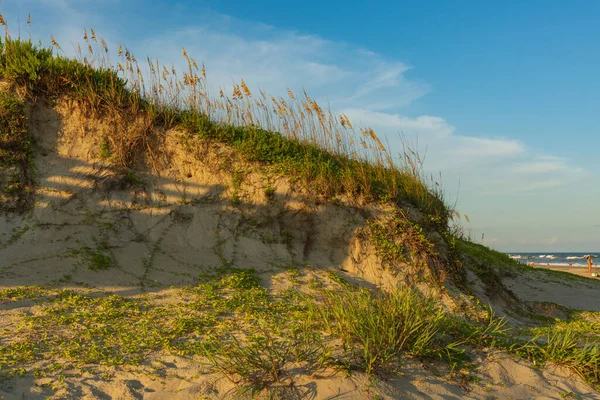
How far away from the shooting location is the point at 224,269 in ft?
21.1

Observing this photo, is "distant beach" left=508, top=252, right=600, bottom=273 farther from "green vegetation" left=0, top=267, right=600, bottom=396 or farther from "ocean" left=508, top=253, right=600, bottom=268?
"green vegetation" left=0, top=267, right=600, bottom=396

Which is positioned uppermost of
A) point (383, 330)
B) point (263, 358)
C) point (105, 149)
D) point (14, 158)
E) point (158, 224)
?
point (105, 149)

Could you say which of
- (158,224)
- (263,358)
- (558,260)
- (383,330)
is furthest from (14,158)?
(558,260)

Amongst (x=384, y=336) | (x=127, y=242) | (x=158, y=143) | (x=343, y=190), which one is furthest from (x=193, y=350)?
(x=158, y=143)

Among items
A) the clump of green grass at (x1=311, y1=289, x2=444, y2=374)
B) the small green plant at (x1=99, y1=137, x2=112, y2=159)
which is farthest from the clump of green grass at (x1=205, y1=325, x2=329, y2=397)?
the small green plant at (x1=99, y1=137, x2=112, y2=159)

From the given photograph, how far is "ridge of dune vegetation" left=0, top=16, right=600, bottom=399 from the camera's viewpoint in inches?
148

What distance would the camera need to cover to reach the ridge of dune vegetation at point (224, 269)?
3770 mm

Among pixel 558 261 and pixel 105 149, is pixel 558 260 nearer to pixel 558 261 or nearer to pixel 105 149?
pixel 558 261

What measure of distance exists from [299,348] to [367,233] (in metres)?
3.39

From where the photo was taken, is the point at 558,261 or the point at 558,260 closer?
the point at 558,261

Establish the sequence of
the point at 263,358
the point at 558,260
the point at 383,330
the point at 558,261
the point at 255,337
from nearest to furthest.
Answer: the point at 263,358, the point at 383,330, the point at 255,337, the point at 558,261, the point at 558,260

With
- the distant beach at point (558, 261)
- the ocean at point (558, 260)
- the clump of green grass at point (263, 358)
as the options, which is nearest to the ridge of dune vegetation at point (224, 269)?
the clump of green grass at point (263, 358)

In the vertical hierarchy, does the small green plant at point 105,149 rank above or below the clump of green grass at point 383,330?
above

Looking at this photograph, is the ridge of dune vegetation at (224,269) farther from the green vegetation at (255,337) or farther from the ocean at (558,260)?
the ocean at (558,260)
